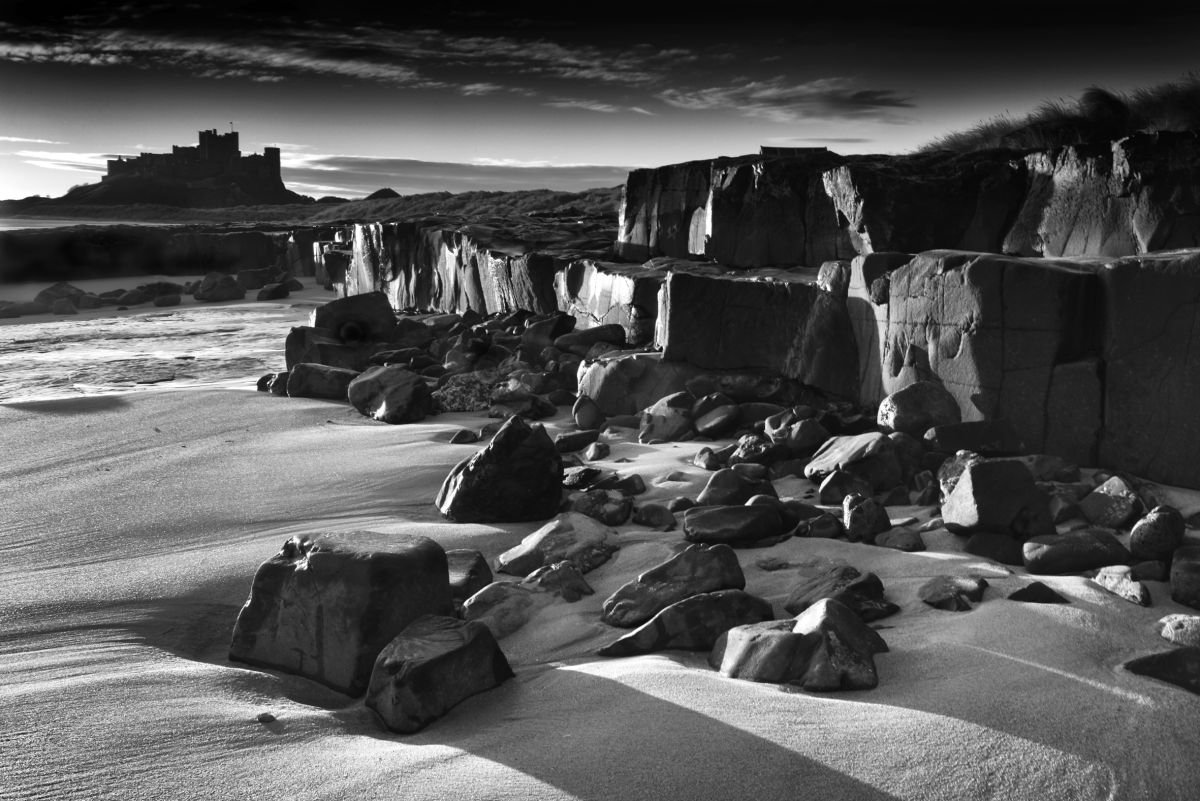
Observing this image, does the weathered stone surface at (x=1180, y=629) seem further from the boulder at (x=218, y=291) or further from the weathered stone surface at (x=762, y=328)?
the boulder at (x=218, y=291)

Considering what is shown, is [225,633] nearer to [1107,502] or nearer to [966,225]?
[1107,502]

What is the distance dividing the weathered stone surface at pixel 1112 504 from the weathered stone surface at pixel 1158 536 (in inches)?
10.5

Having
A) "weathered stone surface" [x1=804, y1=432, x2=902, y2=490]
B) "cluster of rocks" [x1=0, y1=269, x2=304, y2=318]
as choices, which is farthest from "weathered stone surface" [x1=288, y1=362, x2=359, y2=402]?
"cluster of rocks" [x1=0, y1=269, x2=304, y2=318]

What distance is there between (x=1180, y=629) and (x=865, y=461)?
64.5 inches

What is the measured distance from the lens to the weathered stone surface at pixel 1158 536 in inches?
128

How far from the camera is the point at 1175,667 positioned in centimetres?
254

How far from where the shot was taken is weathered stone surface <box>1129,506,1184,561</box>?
3.26 m

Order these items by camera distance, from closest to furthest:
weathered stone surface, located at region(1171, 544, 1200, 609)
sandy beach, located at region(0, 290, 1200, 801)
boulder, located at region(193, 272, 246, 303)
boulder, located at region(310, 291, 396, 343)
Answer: sandy beach, located at region(0, 290, 1200, 801), weathered stone surface, located at region(1171, 544, 1200, 609), boulder, located at region(310, 291, 396, 343), boulder, located at region(193, 272, 246, 303)

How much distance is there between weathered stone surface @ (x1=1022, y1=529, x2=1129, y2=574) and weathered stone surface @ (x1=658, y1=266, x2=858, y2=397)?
2.27 m

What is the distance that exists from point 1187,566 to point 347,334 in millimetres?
8151

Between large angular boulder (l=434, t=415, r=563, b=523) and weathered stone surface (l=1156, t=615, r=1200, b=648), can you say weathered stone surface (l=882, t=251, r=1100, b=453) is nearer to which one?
weathered stone surface (l=1156, t=615, r=1200, b=648)

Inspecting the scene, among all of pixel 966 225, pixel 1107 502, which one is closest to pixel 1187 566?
pixel 1107 502

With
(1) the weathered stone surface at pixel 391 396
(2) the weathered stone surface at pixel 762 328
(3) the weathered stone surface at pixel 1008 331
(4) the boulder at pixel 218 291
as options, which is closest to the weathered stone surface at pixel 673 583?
(3) the weathered stone surface at pixel 1008 331

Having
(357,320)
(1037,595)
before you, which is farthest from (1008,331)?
(357,320)
